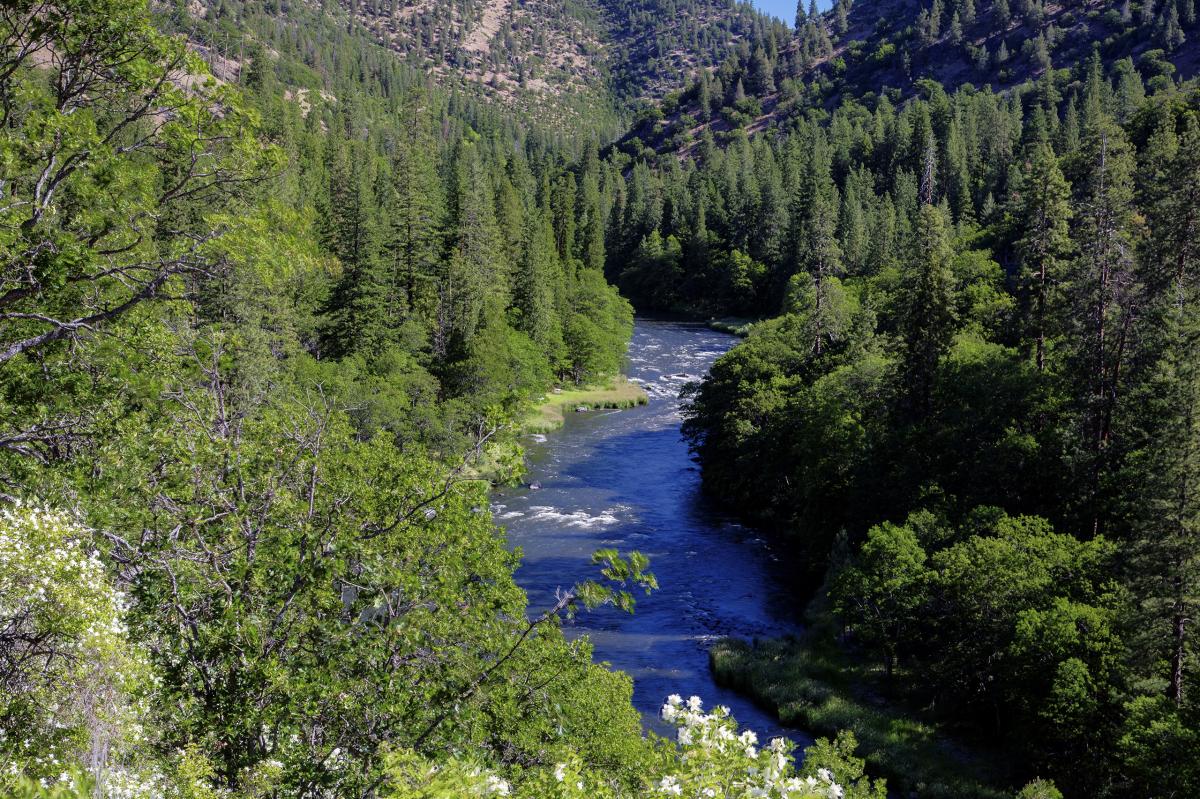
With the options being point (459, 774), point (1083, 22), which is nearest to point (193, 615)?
point (459, 774)

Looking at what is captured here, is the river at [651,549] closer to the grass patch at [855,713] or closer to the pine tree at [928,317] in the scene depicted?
the grass patch at [855,713]

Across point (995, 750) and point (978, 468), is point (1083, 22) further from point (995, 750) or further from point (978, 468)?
point (995, 750)

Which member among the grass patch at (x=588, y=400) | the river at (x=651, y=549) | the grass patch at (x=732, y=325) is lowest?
the river at (x=651, y=549)

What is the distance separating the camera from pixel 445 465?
452 inches

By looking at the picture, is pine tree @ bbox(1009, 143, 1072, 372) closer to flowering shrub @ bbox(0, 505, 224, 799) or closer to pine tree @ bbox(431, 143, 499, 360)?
pine tree @ bbox(431, 143, 499, 360)

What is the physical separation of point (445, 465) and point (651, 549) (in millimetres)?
Answer: 30874

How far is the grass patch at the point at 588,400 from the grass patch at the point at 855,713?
109 ft

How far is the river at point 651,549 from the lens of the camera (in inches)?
1248

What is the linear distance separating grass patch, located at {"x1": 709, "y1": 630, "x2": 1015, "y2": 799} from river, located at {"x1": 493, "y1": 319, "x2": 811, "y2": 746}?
789mm

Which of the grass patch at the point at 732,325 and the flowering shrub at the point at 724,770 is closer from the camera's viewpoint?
the flowering shrub at the point at 724,770

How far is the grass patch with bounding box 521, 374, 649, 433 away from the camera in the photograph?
65.7 m

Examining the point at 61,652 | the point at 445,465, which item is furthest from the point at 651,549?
the point at 61,652

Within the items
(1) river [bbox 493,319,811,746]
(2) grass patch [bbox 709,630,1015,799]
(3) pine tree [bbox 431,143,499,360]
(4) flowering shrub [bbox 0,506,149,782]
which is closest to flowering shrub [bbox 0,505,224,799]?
(4) flowering shrub [bbox 0,506,149,782]

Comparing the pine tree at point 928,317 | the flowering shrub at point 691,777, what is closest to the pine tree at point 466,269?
the pine tree at point 928,317
